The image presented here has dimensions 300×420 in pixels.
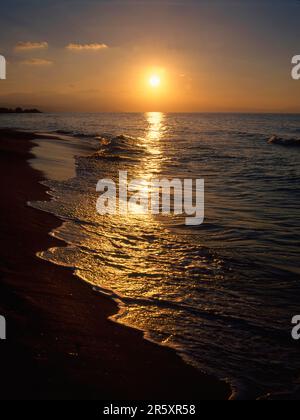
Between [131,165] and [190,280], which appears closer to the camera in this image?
[190,280]

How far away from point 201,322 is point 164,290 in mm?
1043

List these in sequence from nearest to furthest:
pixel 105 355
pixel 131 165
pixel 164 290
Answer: pixel 105 355
pixel 164 290
pixel 131 165

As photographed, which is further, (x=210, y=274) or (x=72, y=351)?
(x=210, y=274)

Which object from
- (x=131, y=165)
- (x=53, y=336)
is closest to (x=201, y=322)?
(x=53, y=336)

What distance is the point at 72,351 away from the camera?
14.9 feet

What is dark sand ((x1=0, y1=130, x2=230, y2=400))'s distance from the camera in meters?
4.00

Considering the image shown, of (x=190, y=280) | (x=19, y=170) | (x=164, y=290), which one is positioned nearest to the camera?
(x=164, y=290)

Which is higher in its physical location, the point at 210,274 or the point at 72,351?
the point at 210,274

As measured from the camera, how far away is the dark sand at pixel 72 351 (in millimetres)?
4004

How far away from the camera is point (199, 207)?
12203mm

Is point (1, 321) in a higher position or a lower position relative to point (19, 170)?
lower

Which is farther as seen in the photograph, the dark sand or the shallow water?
the shallow water

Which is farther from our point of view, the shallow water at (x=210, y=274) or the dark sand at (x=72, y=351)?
the shallow water at (x=210, y=274)

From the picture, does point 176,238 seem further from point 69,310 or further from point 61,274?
point 69,310
